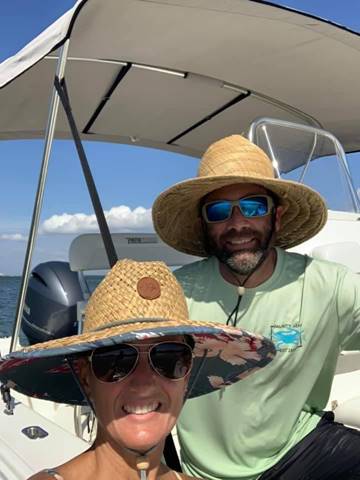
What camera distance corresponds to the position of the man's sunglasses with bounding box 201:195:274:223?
1666mm

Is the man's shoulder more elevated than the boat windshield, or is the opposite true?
the boat windshield

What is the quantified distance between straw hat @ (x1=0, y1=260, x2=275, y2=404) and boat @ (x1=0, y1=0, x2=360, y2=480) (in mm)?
338

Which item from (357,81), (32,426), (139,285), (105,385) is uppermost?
(357,81)

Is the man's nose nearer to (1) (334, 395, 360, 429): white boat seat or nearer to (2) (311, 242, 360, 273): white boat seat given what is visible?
(1) (334, 395, 360, 429): white boat seat

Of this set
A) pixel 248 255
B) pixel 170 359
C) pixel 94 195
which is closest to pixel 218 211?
pixel 248 255

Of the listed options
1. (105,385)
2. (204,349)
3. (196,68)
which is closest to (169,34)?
(196,68)

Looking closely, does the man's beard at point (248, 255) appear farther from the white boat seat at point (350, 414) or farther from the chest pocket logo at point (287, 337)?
the white boat seat at point (350, 414)

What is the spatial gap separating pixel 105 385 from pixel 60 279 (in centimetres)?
262

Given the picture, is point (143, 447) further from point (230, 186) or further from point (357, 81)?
point (357, 81)

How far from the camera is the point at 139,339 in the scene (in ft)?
2.83

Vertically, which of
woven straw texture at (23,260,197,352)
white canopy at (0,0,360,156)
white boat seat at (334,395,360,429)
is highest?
white canopy at (0,0,360,156)

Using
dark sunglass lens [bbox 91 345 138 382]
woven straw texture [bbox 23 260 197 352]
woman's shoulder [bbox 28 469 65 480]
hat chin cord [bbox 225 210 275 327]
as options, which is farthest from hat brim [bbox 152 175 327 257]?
woman's shoulder [bbox 28 469 65 480]

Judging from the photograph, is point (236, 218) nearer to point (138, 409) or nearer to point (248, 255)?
point (248, 255)

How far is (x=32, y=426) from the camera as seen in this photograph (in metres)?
1.64
